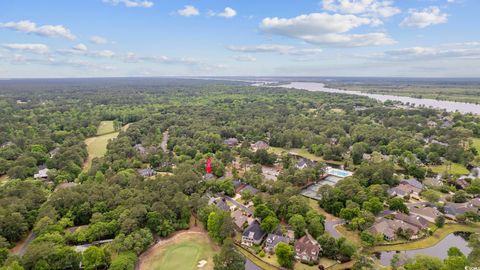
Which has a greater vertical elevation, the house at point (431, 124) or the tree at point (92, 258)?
the house at point (431, 124)

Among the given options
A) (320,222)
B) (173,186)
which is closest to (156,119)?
(173,186)

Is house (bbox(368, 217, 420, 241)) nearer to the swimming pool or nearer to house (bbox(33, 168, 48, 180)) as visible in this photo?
the swimming pool

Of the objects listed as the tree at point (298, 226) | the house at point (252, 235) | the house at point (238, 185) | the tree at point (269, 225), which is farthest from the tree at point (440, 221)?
the house at point (238, 185)

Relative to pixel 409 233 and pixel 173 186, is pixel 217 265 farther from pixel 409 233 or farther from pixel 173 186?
pixel 409 233

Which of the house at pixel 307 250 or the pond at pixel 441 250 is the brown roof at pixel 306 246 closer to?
the house at pixel 307 250

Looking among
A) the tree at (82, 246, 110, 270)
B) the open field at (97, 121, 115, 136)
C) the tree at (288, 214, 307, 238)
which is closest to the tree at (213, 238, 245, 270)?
the tree at (288, 214, 307, 238)

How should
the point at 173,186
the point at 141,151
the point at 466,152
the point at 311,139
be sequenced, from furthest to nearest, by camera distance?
the point at 311,139 < the point at 141,151 < the point at 466,152 < the point at 173,186
